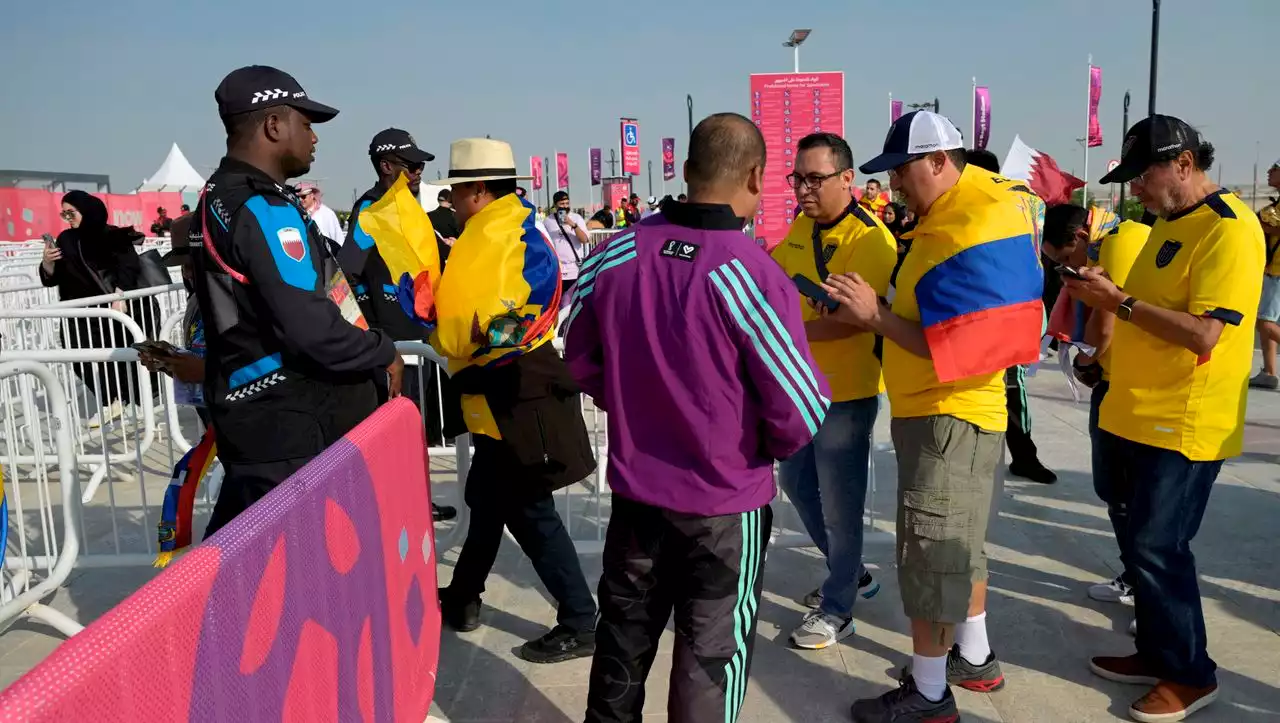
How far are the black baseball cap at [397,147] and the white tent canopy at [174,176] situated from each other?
104 feet

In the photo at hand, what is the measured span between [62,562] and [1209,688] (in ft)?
14.7

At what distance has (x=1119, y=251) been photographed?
4062 millimetres

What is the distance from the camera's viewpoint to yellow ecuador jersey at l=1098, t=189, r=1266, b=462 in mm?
2877

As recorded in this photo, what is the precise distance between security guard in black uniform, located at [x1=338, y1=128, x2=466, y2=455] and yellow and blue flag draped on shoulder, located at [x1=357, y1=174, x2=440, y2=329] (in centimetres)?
40

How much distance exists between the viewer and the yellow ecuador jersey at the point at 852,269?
357 centimetres

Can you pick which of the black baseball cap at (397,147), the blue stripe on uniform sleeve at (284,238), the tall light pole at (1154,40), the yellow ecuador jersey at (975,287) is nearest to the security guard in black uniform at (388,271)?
the black baseball cap at (397,147)

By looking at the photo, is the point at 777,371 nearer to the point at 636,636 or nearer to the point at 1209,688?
the point at 636,636

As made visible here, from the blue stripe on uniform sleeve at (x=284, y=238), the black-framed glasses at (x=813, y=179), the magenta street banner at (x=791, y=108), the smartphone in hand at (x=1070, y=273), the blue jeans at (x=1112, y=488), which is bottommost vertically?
the blue jeans at (x=1112, y=488)

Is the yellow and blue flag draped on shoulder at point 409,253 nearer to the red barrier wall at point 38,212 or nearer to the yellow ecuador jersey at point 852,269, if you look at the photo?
the yellow ecuador jersey at point 852,269

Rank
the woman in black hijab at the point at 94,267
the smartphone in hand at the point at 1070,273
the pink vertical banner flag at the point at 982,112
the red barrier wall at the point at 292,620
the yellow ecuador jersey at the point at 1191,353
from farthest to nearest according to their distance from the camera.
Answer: the pink vertical banner flag at the point at 982,112 < the woman in black hijab at the point at 94,267 < the smartphone in hand at the point at 1070,273 < the yellow ecuador jersey at the point at 1191,353 < the red barrier wall at the point at 292,620

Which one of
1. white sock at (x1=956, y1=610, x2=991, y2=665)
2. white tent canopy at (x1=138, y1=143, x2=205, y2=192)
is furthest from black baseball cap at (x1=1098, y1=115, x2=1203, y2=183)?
white tent canopy at (x1=138, y1=143, x2=205, y2=192)

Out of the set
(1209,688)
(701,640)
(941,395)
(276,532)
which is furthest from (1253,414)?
(276,532)

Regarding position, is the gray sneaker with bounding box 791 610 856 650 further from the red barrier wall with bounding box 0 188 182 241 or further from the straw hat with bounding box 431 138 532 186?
the red barrier wall with bounding box 0 188 182 241

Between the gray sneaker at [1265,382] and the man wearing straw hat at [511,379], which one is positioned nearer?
the man wearing straw hat at [511,379]
